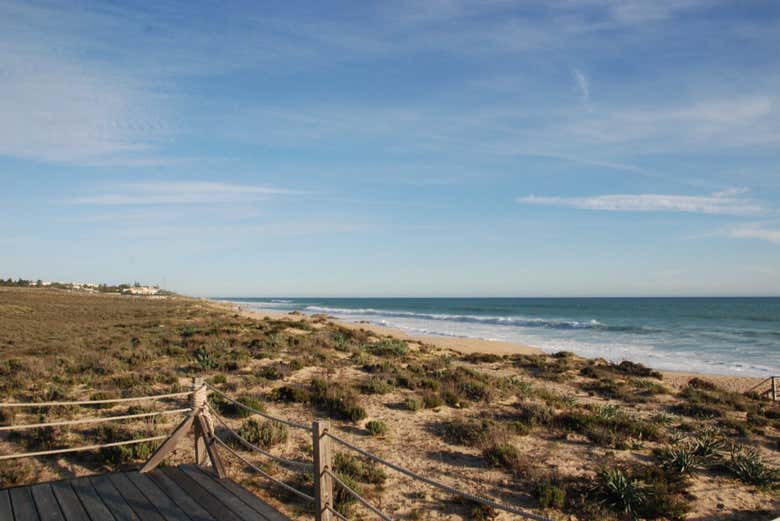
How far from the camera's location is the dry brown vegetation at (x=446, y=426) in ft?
24.1

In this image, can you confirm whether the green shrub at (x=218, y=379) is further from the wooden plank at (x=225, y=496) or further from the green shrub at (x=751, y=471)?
the green shrub at (x=751, y=471)

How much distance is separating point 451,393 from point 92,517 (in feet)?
27.2

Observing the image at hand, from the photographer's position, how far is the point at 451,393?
1220 cm

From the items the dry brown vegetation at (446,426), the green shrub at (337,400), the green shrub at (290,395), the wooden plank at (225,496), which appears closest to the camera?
the wooden plank at (225,496)

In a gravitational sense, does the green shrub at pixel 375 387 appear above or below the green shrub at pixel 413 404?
above

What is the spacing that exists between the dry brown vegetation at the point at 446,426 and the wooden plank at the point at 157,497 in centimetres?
148

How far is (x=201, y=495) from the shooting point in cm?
602

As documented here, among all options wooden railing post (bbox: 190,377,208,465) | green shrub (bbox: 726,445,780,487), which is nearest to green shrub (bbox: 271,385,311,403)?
wooden railing post (bbox: 190,377,208,465)

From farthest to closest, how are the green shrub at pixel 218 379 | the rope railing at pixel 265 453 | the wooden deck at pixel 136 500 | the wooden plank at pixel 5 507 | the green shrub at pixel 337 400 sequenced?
the green shrub at pixel 218 379 < the green shrub at pixel 337 400 < the rope railing at pixel 265 453 < the wooden deck at pixel 136 500 < the wooden plank at pixel 5 507

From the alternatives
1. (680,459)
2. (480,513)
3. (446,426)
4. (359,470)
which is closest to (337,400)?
(446,426)

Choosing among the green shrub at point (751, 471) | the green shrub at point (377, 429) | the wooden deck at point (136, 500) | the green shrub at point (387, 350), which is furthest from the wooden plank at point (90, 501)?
the green shrub at point (387, 350)

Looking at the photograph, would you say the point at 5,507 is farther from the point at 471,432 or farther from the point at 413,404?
the point at 413,404

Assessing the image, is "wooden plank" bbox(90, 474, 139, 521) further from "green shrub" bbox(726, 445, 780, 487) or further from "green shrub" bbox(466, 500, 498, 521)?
"green shrub" bbox(726, 445, 780, 487)

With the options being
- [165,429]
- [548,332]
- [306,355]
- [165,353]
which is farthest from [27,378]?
[548,332]
